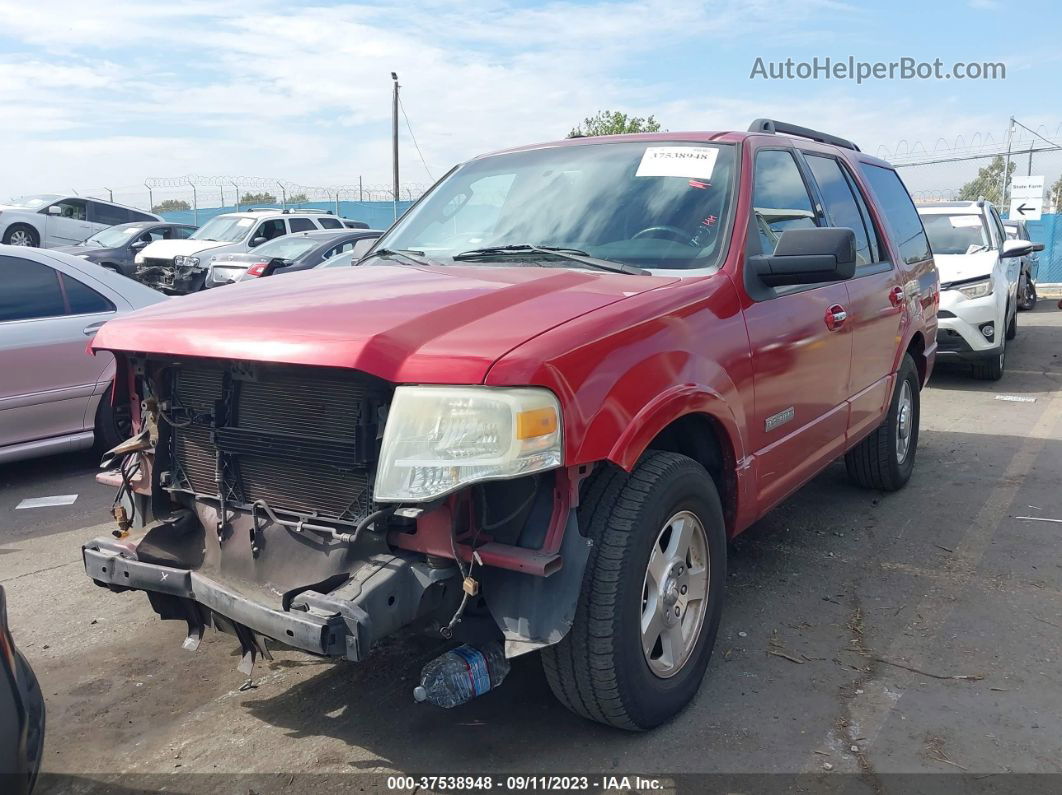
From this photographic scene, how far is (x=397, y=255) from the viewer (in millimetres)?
4008

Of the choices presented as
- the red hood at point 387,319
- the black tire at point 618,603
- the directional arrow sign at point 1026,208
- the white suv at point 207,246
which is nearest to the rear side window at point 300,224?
the white suv at point 207,246

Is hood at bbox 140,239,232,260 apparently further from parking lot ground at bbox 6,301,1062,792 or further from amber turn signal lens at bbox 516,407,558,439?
amber turn signal lens at bbox 516,407,558,439

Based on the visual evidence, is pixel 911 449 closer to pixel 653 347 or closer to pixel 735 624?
pixel 735 624

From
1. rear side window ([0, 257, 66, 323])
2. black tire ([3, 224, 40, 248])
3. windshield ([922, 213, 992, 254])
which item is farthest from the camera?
black tire ([3, 224, 40, 248])

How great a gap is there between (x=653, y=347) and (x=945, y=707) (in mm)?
1625

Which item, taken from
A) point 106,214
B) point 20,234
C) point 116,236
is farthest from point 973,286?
point 106,214

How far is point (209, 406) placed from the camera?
2883mm

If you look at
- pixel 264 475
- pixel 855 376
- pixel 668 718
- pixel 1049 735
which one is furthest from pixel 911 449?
pixel 264 475

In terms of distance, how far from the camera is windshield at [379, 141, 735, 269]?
3514 mm

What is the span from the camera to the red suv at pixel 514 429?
2422 millimetres

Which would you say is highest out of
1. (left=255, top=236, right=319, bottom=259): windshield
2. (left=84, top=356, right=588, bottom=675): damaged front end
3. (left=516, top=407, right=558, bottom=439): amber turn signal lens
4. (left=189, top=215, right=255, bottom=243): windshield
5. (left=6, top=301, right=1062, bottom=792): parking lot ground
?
(left=189, top=215, right=255, bottom=243): windshield

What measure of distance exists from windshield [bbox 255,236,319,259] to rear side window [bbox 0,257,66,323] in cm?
620

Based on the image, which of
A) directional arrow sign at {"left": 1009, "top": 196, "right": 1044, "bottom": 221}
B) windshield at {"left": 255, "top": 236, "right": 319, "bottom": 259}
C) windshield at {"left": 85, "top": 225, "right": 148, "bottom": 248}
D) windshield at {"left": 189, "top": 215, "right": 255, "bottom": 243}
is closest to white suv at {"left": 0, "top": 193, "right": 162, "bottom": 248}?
windshield at {"left": 85, "top": 225, "right": 148, "bottom": 248}

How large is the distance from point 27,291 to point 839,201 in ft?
16.6
